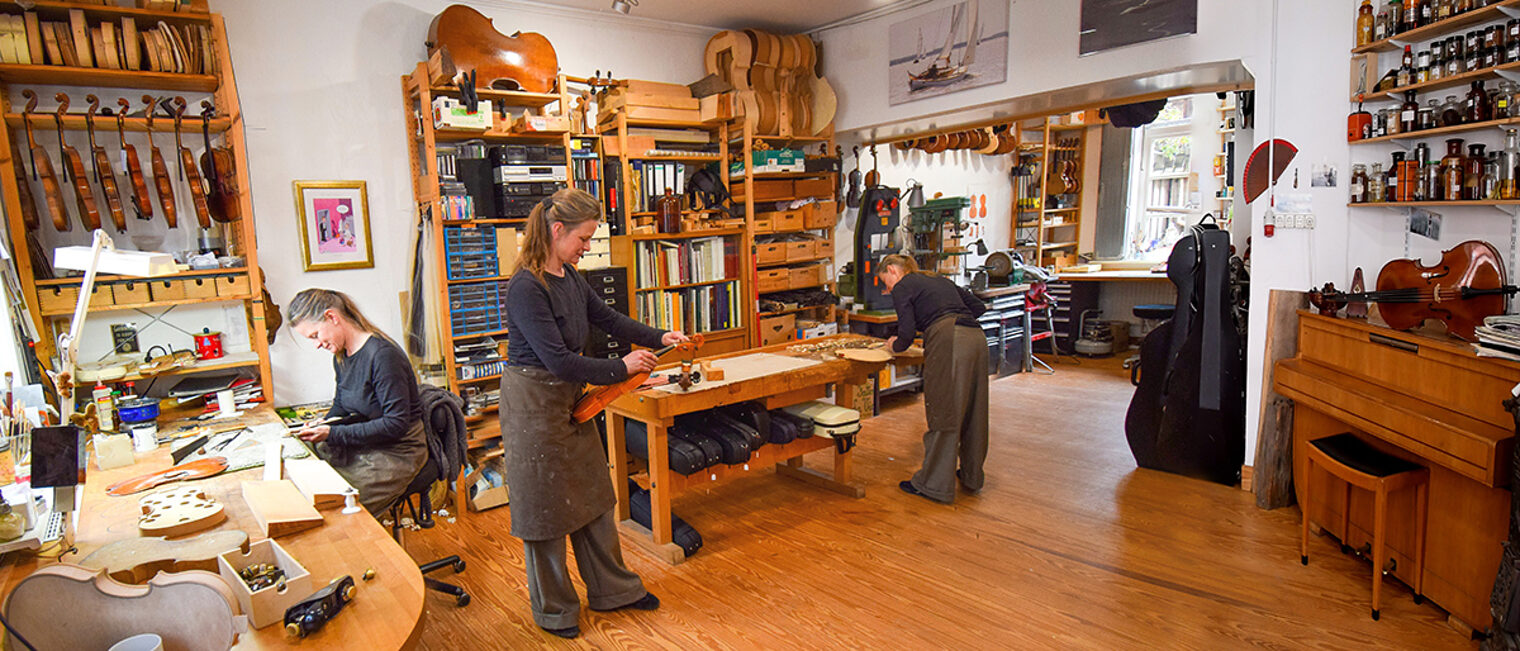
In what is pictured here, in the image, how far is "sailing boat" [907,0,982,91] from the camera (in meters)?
5.12

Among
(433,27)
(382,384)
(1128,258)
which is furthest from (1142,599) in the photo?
Result: (1128,258)

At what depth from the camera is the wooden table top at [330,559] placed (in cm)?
153

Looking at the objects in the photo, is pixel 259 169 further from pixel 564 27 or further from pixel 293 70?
pixel 564 27

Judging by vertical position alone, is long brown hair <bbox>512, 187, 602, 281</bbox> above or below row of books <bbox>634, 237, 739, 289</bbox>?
above

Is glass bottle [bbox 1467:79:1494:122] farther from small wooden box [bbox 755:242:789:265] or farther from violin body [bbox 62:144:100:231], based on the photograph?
violin body [bbox 62:144:100:231]

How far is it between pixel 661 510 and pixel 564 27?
3357 mm

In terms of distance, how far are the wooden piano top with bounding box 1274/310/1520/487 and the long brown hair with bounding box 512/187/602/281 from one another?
3.05 m

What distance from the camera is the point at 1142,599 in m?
3.13

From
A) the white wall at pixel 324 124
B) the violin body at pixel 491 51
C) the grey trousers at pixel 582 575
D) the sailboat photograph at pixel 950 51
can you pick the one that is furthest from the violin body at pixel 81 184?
the sailboat photograph at pixel 950 51

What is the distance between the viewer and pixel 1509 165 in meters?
2.93

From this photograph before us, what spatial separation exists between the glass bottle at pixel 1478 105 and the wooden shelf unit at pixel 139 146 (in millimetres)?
5214

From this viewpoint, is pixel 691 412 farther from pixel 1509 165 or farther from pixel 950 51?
pixel 1509 165

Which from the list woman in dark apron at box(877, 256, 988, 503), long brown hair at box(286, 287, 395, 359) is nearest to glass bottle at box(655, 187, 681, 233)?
woman in dark apron at box(877, 256, 988, 503)

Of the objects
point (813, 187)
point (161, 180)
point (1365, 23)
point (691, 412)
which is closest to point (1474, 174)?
point (1365, 23)
